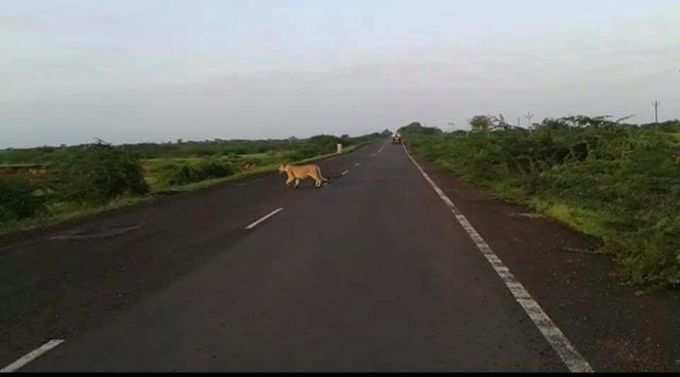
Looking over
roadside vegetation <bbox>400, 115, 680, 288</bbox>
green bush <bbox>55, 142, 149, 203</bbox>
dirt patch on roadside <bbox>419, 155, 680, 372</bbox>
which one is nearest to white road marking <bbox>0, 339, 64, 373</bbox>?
dirt patch on roadside <bbox>419, 155, 680, 372</bbox>

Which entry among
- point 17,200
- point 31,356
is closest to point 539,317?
point 31,356

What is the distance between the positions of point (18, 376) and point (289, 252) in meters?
5.10

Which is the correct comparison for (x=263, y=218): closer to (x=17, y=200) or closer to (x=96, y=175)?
(x=17, y=200)

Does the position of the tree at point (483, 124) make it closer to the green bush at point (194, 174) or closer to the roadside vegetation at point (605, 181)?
the roadside vegetation at point (605, 181)

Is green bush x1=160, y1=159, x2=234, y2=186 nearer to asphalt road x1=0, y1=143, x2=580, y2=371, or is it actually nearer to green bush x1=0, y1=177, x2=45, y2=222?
green bush x1=0, y1=177, x2=45, y2=222

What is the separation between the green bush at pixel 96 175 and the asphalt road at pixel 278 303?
1067cm

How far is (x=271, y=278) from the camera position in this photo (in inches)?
299

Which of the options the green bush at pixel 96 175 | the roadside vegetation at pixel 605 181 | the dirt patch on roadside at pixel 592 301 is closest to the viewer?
the dirt patch on roadside at pixel 592 301

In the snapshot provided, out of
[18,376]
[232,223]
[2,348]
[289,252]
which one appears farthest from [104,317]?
[232,223]

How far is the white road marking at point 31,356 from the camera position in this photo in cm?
477

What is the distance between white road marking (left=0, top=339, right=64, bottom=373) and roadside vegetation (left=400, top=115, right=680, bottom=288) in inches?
235

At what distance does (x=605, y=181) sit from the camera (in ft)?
41.5

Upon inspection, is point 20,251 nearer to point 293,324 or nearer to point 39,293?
point 39,293

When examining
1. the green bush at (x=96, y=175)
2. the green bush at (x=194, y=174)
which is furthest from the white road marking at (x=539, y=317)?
the green bush at (x=194, y=174)
